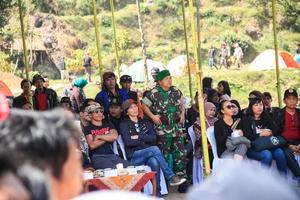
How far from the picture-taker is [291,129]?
7.70 meters

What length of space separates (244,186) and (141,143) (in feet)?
19.6

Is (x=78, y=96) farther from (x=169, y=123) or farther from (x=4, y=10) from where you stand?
(x=4, y=10)

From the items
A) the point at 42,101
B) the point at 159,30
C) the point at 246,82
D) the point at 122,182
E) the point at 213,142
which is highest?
the point at 159,30

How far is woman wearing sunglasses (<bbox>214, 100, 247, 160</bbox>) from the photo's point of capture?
720cm

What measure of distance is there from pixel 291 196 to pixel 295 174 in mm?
6337

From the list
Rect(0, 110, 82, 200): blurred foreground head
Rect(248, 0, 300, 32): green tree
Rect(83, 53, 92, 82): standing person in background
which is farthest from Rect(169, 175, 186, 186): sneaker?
Rect(248, 0, 300, 32): green tree

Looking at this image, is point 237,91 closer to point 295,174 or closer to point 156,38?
Result: point 156,38

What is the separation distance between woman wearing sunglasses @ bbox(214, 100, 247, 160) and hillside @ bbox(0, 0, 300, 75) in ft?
86.0

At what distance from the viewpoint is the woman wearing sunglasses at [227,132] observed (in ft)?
23.6

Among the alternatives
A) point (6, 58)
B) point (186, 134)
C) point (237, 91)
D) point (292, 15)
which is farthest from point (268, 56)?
point (186, 134)

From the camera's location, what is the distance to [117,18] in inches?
1547

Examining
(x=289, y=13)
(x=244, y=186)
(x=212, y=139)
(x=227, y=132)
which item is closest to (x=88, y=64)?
(x=289, y=13)

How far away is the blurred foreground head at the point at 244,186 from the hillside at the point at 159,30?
3210cm

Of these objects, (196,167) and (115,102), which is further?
(115,102)
